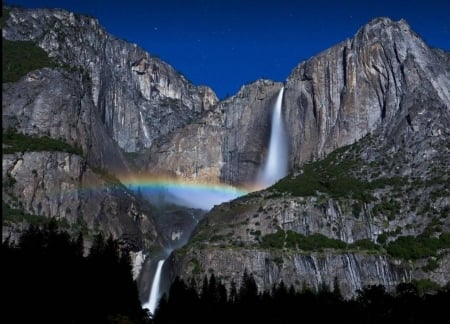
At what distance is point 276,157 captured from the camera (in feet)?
616

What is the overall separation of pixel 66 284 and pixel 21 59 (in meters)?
117

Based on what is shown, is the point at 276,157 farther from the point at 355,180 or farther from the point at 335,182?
the point at 355,180

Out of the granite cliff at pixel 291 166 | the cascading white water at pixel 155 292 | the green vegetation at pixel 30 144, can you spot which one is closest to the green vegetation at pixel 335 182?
the granite cliff at pixel 291 166

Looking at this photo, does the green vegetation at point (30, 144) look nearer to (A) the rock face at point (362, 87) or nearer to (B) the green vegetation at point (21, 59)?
(B) the green vegetation at point (21, 59)

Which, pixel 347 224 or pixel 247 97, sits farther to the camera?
pixel 247 97

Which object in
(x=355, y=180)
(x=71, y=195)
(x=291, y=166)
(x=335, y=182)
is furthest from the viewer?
(x=291, y=166)

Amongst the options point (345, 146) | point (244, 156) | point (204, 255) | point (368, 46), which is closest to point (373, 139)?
point (345, 146)

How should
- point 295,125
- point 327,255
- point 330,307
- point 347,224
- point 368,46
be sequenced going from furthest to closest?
point 295,125 → point 368,46 → point 347,224 → point 327,255 → point 330,307

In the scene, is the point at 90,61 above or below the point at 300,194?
above

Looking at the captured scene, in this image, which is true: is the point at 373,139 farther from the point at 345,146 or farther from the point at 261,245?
the point at 261,245

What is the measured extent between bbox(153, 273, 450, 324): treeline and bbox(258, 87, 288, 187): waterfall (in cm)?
8932

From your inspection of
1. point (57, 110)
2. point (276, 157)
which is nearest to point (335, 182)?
point (276, 157)

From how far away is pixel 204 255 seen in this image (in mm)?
119500

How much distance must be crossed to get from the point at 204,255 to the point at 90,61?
96203 mm
